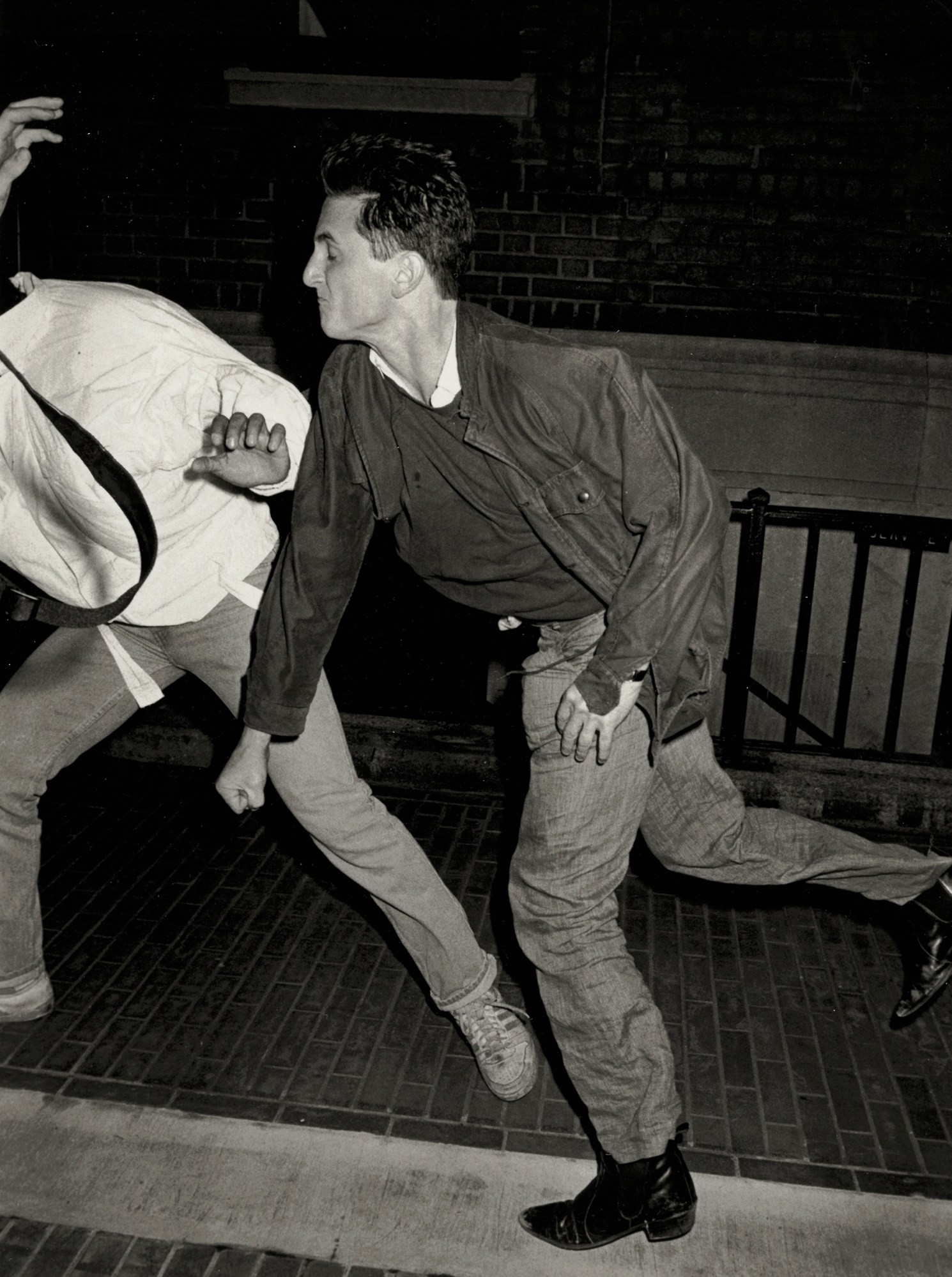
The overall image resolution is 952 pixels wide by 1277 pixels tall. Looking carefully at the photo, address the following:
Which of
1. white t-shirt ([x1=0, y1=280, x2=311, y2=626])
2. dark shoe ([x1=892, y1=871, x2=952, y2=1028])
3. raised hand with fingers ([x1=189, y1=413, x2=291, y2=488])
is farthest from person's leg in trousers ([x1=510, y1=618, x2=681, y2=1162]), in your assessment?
white t-shirt ([x1=0, y1=280, x2=311, y2=626])

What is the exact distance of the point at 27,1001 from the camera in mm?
3414

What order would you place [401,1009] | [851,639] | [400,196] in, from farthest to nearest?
[851,639] < [401,1009] < [400,196]

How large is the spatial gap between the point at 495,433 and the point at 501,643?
11.2 feet

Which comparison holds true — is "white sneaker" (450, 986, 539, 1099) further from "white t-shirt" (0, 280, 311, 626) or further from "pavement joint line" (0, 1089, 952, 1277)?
"white t-shirt" (0, 280, 311, 626)

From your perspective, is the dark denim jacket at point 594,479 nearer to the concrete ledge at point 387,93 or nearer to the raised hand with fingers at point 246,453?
the raised hand with fingers at point 246,453

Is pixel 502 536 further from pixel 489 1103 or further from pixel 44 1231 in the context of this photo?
pixel 44 1231

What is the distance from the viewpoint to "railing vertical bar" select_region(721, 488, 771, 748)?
16.5ft

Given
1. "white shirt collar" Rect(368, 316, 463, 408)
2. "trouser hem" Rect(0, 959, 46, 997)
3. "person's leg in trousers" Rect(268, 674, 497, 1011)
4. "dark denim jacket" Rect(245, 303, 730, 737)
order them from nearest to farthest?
"dark denim jacket" Rect(245, 303, 730, 737) → "white shirt collar" Rect(368, 316, 463, 408) → "person's leg in trousers" Rect(268, 674, 497, 1011) → "trouser hem" Rect(0, 959, 46, 997)

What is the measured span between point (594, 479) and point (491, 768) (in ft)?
9.35

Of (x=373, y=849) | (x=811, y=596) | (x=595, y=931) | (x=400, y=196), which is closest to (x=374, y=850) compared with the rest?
(x=373, y=849)

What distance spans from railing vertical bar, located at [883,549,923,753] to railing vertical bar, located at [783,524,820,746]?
0.38m

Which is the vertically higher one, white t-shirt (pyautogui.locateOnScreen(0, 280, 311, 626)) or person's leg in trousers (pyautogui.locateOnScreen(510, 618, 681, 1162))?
white t-shirt (pyautogui.locateOnScreen(0, 280, 311, 626))

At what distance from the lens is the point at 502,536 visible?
2.57 m

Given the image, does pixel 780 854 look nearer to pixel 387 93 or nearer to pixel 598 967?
pixel 598 967
